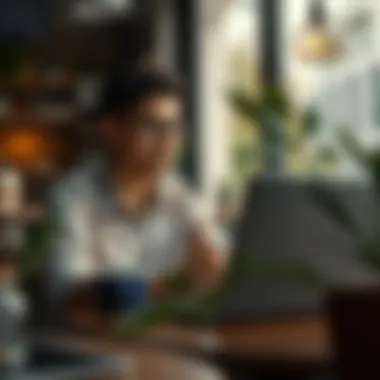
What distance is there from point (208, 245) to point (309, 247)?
696 millimetres

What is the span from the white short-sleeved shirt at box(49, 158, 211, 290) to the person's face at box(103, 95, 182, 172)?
3.9 inches

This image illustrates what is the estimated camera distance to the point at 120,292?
5.62 feet

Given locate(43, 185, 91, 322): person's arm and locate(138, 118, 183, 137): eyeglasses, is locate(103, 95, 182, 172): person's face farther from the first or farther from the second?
locate(43, 185, 91, 322): person's arm

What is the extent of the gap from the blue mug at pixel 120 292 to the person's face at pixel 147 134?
90 cm

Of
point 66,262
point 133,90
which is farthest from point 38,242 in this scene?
point 133,90

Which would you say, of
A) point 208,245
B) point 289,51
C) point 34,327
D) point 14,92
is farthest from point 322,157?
point 14,92

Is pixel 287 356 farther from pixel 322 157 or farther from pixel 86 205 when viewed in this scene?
pixel 86 205

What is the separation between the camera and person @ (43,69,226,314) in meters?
2.48

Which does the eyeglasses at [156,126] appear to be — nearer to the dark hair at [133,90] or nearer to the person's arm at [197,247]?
the dark hair at [133,90]

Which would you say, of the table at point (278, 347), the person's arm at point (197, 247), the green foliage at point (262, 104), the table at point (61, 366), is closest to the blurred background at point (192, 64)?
the person's arm at point (197, 247)

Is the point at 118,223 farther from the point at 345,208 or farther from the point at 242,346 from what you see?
the point at 345,208

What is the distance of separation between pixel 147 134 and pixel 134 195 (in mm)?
243

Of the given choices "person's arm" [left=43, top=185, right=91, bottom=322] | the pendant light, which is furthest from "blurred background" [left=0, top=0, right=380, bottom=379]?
"person's arm" [left=43, top=185, right=91, bottom=322]

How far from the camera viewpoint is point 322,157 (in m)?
0.97
